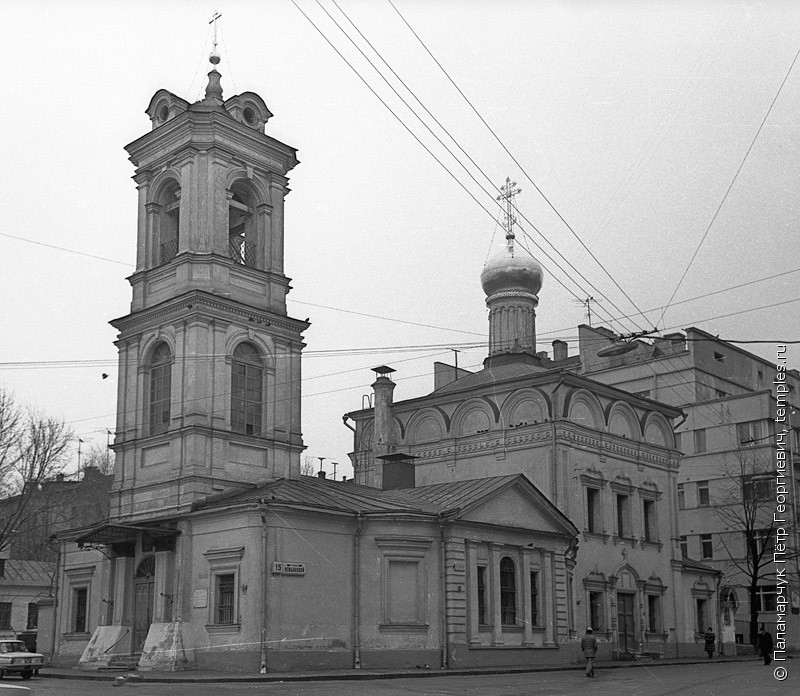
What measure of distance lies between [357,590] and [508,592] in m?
5.00

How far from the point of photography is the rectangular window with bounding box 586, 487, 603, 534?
37344 millimetres

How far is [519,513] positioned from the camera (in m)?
31.2

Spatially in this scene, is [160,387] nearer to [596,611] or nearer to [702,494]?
[596,611]

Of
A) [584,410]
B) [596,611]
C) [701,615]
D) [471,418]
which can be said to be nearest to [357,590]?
[596,611]

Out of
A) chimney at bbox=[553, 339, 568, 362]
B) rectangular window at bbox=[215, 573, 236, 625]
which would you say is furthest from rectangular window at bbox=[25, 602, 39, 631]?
chimney at bbox=[553, 339, 568, 362]

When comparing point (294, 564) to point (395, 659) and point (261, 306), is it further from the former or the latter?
point (261, 306)

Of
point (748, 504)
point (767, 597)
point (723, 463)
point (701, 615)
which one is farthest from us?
point (723, 463)

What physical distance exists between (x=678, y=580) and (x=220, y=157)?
77.5ft

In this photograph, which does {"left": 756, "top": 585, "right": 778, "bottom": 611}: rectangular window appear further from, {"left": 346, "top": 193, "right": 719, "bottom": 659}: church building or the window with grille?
the window with grille

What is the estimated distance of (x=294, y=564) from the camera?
26.5m

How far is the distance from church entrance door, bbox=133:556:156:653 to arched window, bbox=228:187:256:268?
9287 mm

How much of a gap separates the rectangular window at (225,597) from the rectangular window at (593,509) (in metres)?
15.0

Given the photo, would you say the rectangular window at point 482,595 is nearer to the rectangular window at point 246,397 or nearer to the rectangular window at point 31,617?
the rectangular window at point 246,397

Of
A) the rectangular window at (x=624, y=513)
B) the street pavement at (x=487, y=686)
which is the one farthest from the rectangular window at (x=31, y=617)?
the rectangular window at (x=624, y=513)
